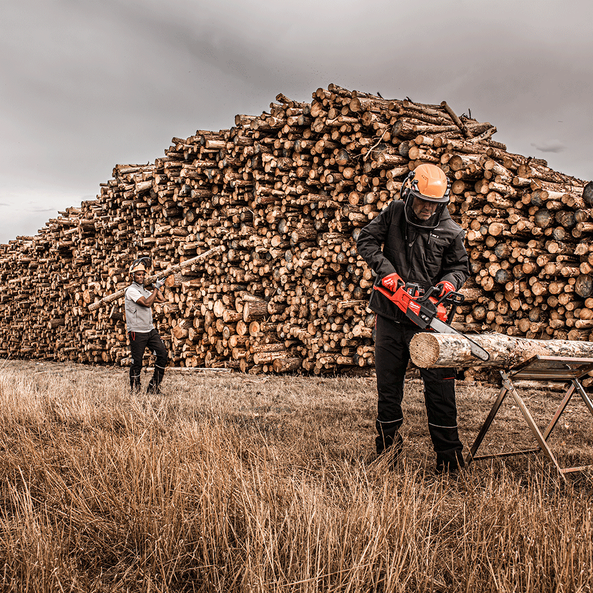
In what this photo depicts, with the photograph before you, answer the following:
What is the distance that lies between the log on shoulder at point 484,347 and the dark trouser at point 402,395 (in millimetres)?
424

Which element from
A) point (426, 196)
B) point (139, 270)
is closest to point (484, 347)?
point (426, 196)

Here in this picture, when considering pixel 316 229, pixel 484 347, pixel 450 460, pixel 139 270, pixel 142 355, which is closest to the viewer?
pixel 484 347

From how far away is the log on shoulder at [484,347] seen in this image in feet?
8.98

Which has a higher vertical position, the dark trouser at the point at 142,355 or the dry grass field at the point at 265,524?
the dark trouser at the point at 142,355

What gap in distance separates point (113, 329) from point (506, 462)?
1156cm

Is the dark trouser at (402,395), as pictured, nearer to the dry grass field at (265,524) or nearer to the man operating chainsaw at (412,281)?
the man operating chainsaw at (412,281)

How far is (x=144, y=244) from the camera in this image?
1164 cm

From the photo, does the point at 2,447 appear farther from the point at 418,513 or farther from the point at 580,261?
the point at 580,261

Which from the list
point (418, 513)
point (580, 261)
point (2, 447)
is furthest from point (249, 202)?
point (418, 513)

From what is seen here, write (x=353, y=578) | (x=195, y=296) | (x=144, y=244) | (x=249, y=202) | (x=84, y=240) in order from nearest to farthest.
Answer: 1. (x=353, y=578)
2. (x=249, y=202)
3. (x=195, y=296)
4. (x=144, y=244)
5. (x=84, y=240)

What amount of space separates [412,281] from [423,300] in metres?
0.43

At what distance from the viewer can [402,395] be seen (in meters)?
3.58

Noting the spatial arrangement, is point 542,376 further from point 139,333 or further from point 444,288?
point 139,333

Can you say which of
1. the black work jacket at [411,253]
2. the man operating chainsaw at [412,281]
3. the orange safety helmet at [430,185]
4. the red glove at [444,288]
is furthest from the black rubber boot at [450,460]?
the orange safety helmet at [430,185]
